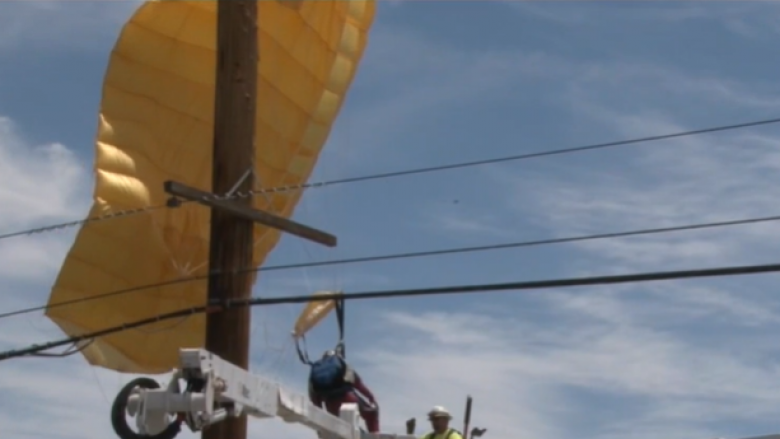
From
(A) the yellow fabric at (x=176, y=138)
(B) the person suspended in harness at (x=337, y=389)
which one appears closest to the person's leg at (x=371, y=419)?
(B) the person suspended in harness at (x=337, y=389)

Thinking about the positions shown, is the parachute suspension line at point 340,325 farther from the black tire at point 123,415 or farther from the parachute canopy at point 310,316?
the black tire at point 123,415

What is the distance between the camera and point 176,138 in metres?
14.4

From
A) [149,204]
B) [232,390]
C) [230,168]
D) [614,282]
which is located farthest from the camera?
[149,204]

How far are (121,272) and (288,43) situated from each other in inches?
105

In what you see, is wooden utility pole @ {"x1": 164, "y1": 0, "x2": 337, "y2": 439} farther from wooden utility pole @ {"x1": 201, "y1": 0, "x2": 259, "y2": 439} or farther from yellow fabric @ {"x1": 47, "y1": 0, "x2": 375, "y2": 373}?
yellow fabric @ {"x1": 47, "y1": 0, "x2": 375, "y2": 373}

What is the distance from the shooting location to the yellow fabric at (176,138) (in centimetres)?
1402

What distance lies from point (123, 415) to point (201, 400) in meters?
1.02

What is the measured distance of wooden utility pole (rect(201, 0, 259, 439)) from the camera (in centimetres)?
1256

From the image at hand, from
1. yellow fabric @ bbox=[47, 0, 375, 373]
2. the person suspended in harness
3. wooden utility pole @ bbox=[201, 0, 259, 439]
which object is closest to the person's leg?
the person suspended in harness

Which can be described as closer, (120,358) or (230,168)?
(230,168)

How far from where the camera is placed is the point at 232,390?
31.6 feet

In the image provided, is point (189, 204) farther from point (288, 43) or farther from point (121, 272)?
point (288, 43)

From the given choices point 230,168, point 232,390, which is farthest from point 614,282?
point 230,168

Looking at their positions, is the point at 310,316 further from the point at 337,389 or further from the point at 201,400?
the point at 201,400
